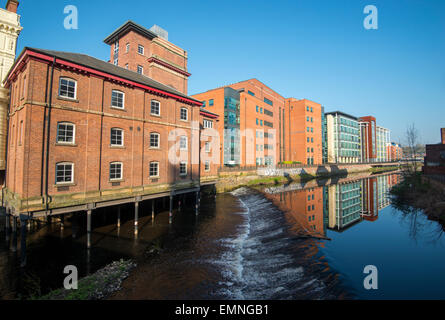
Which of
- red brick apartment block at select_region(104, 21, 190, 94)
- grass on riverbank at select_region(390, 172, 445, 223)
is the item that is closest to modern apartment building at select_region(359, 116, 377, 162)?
grass on riverbank at select_region(390, 172, 445, 223)

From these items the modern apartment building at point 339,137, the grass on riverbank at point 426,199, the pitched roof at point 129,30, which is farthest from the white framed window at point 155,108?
the modern apartment building at point 339,137

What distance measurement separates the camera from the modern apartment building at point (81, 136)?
1123 centimetres

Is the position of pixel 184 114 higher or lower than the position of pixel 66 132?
higher

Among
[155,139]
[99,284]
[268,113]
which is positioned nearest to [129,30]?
[155,139]

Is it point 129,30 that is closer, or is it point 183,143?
point 183,143

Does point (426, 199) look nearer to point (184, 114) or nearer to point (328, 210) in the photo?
point (328, 210)

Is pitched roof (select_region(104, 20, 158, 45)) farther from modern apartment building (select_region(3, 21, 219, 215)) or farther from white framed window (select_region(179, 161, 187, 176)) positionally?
white framed window (select_region(179, 161, 187, 176))

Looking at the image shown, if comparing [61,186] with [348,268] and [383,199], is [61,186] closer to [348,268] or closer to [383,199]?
[348,268]

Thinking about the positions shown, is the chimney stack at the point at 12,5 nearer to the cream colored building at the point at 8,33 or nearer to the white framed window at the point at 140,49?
the cream colored building at the point at 8,33

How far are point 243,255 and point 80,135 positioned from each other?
12.5m

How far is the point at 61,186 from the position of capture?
12.1 meters

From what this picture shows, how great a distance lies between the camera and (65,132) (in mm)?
12445

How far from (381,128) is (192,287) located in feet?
500
